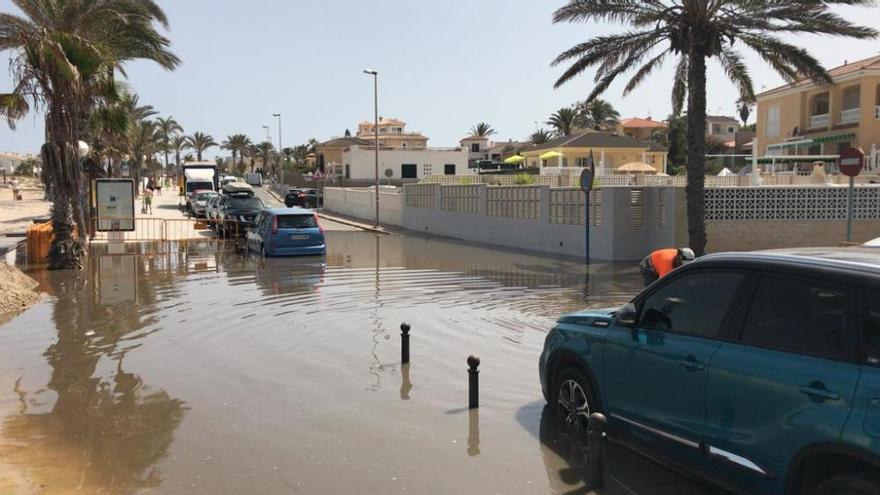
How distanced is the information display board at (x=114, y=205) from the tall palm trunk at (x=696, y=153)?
17867 mm

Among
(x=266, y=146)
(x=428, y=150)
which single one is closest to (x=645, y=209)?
(x=428, y=150)

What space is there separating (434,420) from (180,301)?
860 centimetres

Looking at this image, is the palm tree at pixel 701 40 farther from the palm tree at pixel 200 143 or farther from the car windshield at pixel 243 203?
the palm tree at pixel 200 143

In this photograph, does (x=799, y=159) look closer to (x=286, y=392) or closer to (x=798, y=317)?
(x=286, y=392)

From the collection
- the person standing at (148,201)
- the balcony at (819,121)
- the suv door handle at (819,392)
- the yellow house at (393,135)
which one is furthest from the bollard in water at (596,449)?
the yellow house at (393,135)

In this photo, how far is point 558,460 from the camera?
5.89 meters

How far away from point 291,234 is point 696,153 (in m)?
11.5

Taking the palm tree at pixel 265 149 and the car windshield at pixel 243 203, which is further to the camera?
the palm tree at pixel 265 149

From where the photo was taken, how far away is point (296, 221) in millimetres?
21734

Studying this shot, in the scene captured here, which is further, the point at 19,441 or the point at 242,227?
the point at 242,227

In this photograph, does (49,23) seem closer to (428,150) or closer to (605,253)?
(605,253)

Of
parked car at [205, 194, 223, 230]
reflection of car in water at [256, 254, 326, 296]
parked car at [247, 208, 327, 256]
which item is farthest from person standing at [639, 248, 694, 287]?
parked car at [205, 194, 223, 230]

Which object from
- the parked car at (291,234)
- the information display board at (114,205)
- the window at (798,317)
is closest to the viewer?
the window at (798,317)

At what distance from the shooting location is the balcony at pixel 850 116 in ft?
125
